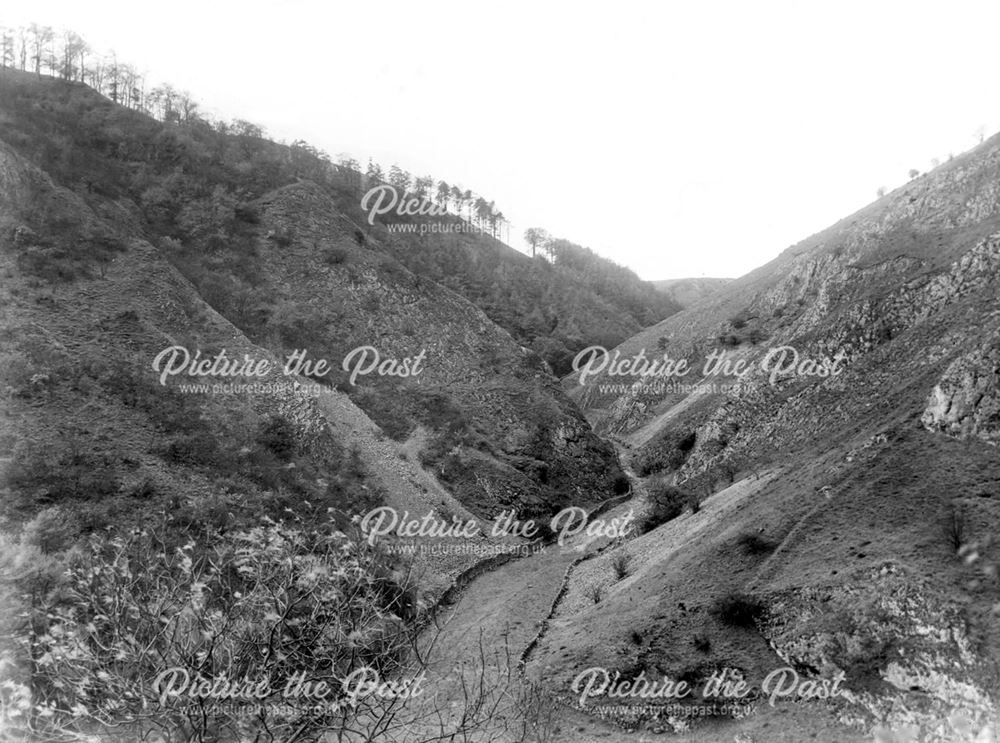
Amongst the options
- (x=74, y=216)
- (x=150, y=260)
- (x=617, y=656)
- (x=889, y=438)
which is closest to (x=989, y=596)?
(x=889, y=438)

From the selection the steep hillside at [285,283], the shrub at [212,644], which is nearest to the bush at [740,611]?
the shrub at [212,644]

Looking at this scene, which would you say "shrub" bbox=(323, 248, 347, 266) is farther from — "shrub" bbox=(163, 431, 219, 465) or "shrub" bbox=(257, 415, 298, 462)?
"shrub" bbox=(163, 431, 219, 465)

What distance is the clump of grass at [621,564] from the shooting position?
999 inches

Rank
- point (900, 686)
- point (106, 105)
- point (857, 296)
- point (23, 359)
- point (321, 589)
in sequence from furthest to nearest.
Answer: point (106, 105), point (857, 296), point (23, 359), point (900, 686), point (321, 589)

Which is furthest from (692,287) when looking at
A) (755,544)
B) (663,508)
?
(755,544)

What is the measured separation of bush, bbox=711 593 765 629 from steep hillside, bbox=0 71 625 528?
63.9 feet

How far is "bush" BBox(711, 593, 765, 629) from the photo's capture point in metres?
18.1

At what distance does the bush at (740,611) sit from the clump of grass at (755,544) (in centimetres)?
202

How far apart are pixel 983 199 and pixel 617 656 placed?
3374 centimetres

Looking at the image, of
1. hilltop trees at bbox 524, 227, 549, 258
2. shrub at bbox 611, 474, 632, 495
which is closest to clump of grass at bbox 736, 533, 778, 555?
shrub at bbox 611, 474, 632, 495

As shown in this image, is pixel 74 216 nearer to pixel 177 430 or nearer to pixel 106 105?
pixel 177 430

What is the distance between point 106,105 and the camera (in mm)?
60219

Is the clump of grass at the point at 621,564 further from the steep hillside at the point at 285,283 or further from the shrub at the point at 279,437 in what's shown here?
the shrub at the point at 279,437

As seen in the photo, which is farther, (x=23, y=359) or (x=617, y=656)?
Result: (x=23, y=359)
